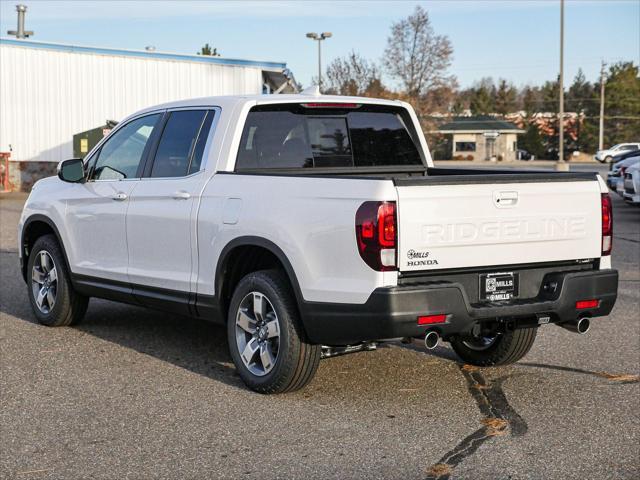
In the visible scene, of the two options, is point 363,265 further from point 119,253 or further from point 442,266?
point 119,253

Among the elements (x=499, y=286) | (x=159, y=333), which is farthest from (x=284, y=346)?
(x=159, y=333)

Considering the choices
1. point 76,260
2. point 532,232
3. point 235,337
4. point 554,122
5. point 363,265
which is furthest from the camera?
point 554,122

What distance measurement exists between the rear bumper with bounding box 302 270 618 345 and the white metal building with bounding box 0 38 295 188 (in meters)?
26.6

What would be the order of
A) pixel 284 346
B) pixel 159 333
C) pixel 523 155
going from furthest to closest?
pixel 523 155 → pixel 159 333 → pixel 284 346

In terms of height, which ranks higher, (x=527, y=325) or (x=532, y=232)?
(x=532, y=232)

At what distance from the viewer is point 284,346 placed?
234 inches

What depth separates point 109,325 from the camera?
8.66m

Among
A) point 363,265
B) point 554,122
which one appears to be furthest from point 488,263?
point 554,122

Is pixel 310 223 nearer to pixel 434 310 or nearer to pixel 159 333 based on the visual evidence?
pixel 434 310

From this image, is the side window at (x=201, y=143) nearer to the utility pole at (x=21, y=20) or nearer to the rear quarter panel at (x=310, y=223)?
the rear quarter panel at (x=310, y=223)

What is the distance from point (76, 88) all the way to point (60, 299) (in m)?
24.8

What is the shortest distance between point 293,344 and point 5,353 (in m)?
2.69

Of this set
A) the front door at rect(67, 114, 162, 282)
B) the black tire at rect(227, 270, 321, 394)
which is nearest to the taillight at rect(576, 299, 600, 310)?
the black tire at rect(227, 270, 321, 394)

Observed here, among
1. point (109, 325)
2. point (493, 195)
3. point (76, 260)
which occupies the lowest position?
point (109, 325)
